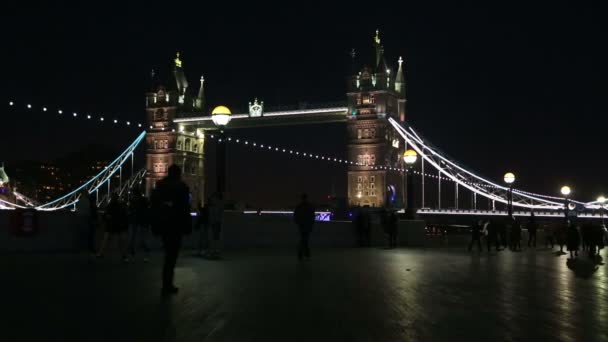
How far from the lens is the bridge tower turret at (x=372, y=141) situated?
85.2 metres

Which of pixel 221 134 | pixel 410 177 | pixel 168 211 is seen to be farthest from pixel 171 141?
pixel 168 211

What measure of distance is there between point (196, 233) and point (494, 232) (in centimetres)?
1052

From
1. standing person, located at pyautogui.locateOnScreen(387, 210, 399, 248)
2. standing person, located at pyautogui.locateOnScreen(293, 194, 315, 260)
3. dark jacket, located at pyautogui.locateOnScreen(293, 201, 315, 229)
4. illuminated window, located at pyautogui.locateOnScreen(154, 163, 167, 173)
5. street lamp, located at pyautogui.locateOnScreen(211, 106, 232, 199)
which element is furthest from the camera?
illuminated window, located at pyautogui.locateOnScreen(154, 163, 167, 173)

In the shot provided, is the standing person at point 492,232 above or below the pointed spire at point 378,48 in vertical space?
below

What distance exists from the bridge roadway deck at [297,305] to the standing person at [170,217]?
37 centimetres

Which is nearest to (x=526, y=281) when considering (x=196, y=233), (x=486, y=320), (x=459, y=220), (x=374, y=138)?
(x=486, y=320)

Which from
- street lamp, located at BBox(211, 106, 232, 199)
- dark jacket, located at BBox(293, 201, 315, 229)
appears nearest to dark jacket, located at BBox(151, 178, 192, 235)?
dark jacket, located at BBox(293, 201, 315, 229)

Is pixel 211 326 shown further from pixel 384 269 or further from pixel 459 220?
pixel 459 220

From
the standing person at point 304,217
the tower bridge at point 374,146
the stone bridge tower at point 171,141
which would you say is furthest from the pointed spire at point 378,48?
the standing person at point 304,217

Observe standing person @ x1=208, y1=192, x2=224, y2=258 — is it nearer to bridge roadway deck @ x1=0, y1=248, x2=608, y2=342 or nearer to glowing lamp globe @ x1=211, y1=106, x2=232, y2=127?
glowing lamp globe @ x1=211, y1=106, x2=232, y2=127

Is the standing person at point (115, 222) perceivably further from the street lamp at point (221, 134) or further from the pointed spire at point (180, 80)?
the pointed spire at point (180, 80)

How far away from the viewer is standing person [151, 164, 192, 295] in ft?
27.5

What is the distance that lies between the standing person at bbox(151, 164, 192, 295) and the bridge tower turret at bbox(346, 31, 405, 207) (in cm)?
7356

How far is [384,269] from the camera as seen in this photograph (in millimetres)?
13500
